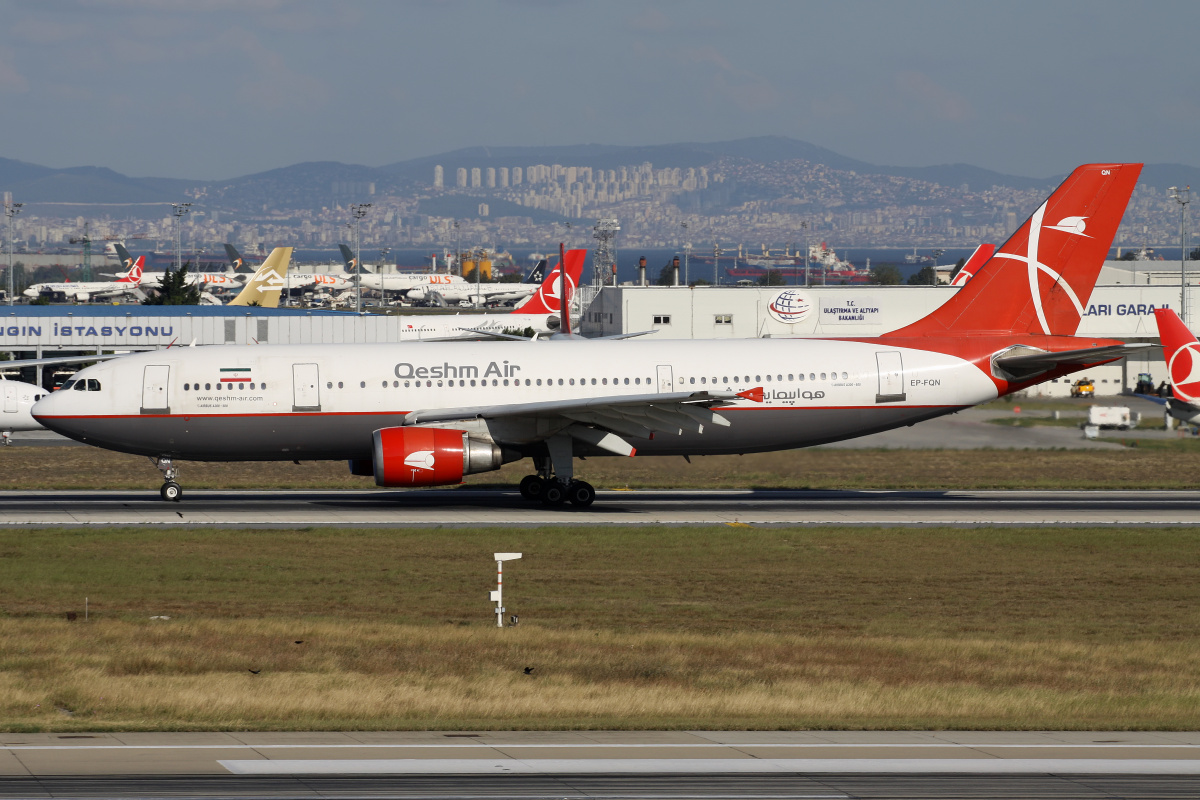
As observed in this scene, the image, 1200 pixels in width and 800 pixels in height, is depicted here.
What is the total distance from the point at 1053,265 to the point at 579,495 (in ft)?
52.0

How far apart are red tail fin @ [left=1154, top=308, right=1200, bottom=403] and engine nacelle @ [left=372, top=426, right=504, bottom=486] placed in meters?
22.7

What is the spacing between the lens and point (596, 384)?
36.8 m

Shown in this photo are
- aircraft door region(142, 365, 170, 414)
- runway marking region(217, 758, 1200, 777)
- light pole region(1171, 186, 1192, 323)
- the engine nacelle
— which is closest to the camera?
runway marking region(217, 758, 1200, 777)

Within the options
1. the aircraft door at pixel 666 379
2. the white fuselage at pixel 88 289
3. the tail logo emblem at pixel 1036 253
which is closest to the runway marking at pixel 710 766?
the aircraft door at pixel 666 379

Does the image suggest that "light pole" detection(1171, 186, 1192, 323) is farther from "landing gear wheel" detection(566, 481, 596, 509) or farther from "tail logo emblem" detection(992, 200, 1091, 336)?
"landing gear wheel" detection(566, 481, 596, 509)

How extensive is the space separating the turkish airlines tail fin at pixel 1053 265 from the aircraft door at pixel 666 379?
23.2ft

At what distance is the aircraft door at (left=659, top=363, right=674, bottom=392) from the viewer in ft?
121

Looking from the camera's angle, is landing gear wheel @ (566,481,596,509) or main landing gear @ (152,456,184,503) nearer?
landing gear wheel @ (566,481,596,509)

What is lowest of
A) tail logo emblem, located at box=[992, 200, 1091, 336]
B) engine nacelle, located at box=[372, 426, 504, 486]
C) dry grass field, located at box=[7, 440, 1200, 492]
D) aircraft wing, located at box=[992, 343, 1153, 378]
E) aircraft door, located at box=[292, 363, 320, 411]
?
dry grass field, located at box=[7, 440, 1200, 492]

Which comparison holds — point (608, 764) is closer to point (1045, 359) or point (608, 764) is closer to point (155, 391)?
point (155, 391)

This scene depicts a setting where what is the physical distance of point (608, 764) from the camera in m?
14.2

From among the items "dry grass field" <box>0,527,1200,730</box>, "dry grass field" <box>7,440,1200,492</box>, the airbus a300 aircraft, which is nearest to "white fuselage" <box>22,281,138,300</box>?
"dry grass field" <box>7,440,1200,492</box>

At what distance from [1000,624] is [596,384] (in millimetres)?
15613

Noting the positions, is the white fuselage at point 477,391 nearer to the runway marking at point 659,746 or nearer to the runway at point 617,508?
the runway at point 617,508
